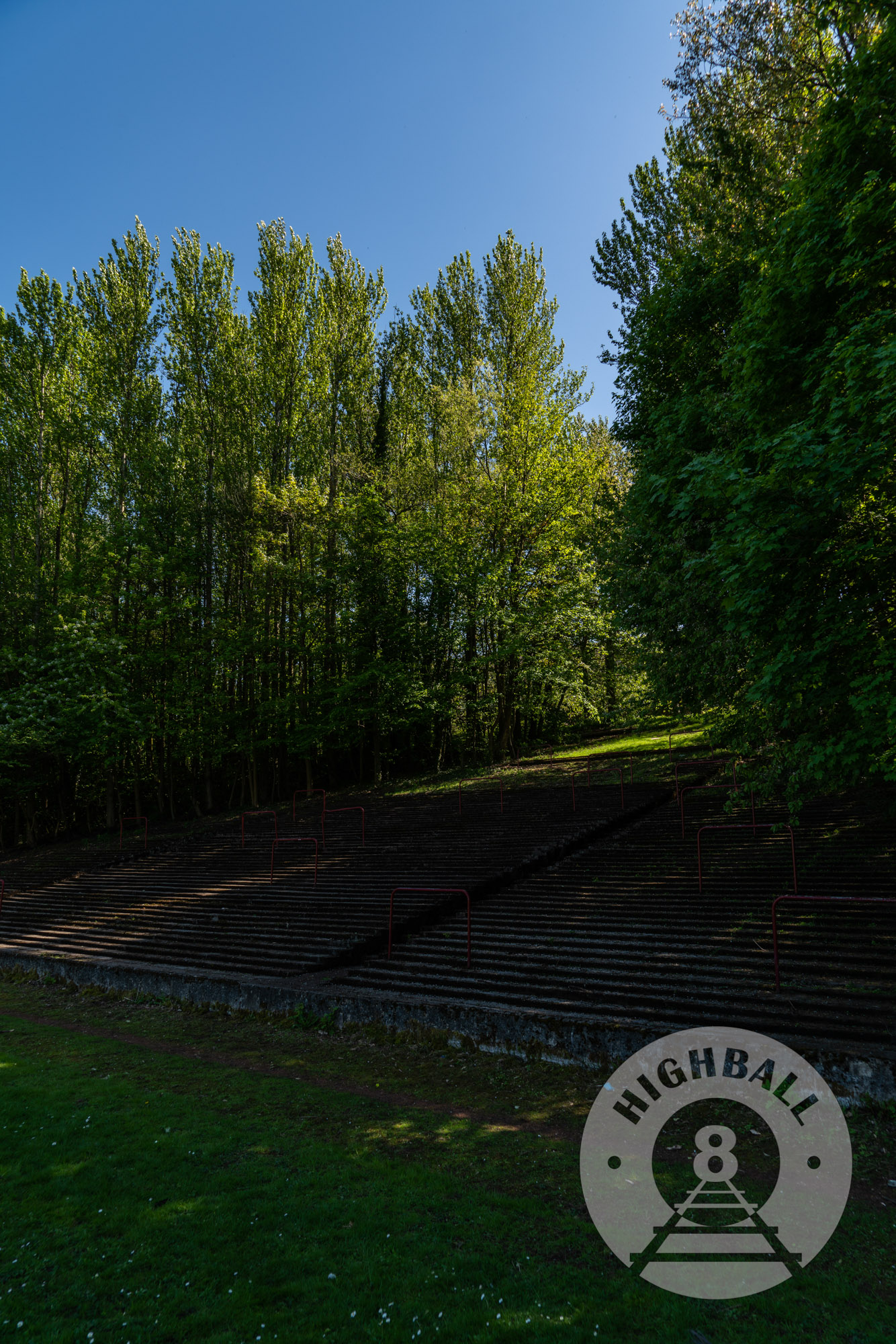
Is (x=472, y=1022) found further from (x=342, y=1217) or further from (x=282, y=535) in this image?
(x=282, y=535)

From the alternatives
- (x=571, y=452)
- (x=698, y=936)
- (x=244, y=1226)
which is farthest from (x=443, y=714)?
(x=244, y=1226)

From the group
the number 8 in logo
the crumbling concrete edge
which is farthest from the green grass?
the number 8 in logo

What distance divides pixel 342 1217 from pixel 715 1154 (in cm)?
272

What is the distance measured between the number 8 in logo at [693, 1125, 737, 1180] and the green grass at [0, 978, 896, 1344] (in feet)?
2.48

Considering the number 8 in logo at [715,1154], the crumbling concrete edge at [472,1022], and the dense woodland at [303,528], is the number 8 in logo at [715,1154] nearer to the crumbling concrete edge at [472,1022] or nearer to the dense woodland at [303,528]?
the crumbling concrete edge at [472,1022]

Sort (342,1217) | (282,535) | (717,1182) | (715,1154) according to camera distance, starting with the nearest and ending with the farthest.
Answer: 1. (342,1217)
2. (717,1182)
3. (715,1154)
4. (282,535)

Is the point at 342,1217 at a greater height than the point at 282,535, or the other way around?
the point at 282,535

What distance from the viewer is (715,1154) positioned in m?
5.08

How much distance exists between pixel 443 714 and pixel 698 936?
17.9 metres

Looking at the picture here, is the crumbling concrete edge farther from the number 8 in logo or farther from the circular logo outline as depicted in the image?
the number 8 in logo

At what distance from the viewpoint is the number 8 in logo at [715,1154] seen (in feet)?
15.5

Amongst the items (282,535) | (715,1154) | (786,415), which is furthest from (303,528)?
(715,1154)

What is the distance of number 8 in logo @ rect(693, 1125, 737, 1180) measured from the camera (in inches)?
186

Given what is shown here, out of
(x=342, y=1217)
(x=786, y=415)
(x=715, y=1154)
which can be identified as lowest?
(x=715, y=1154)
